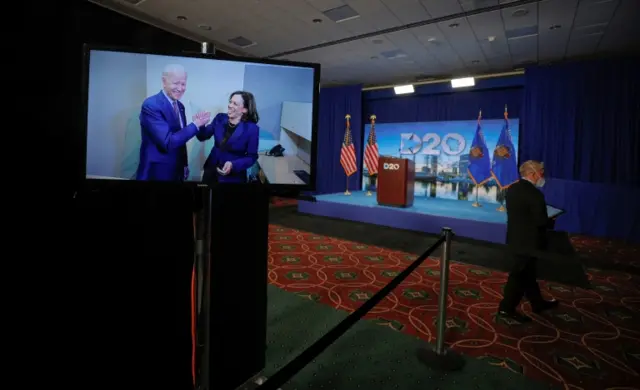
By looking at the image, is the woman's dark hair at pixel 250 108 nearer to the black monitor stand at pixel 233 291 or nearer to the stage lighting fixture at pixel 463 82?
the black monitor stand at pixel 233 291

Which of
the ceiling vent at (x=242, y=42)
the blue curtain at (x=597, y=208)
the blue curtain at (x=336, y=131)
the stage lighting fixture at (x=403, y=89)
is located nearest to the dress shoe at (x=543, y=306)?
the blue curtain at (x=597, y=208)

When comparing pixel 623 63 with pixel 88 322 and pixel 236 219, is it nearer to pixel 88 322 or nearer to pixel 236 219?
pixel 236 219

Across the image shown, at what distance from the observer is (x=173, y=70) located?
103cm

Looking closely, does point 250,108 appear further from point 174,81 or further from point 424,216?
point 424,216

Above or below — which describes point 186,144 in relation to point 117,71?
below

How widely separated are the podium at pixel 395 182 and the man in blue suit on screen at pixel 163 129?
5258 mm

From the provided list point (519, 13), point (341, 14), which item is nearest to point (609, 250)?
point (519, 13)

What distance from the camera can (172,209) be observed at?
4.15 ft

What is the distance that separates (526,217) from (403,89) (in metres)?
6.48

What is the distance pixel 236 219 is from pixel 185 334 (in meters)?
0.49

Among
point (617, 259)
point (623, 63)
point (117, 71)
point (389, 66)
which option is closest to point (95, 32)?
point (117, 71)

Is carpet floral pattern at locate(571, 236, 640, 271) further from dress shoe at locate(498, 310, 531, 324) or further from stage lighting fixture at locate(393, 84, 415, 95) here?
stage lighting fixture at locate(393, 84, 415, 95)

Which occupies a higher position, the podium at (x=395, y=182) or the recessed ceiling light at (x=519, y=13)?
the recessed ceiling light at (x=519, y=13)

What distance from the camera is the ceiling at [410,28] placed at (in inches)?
176
